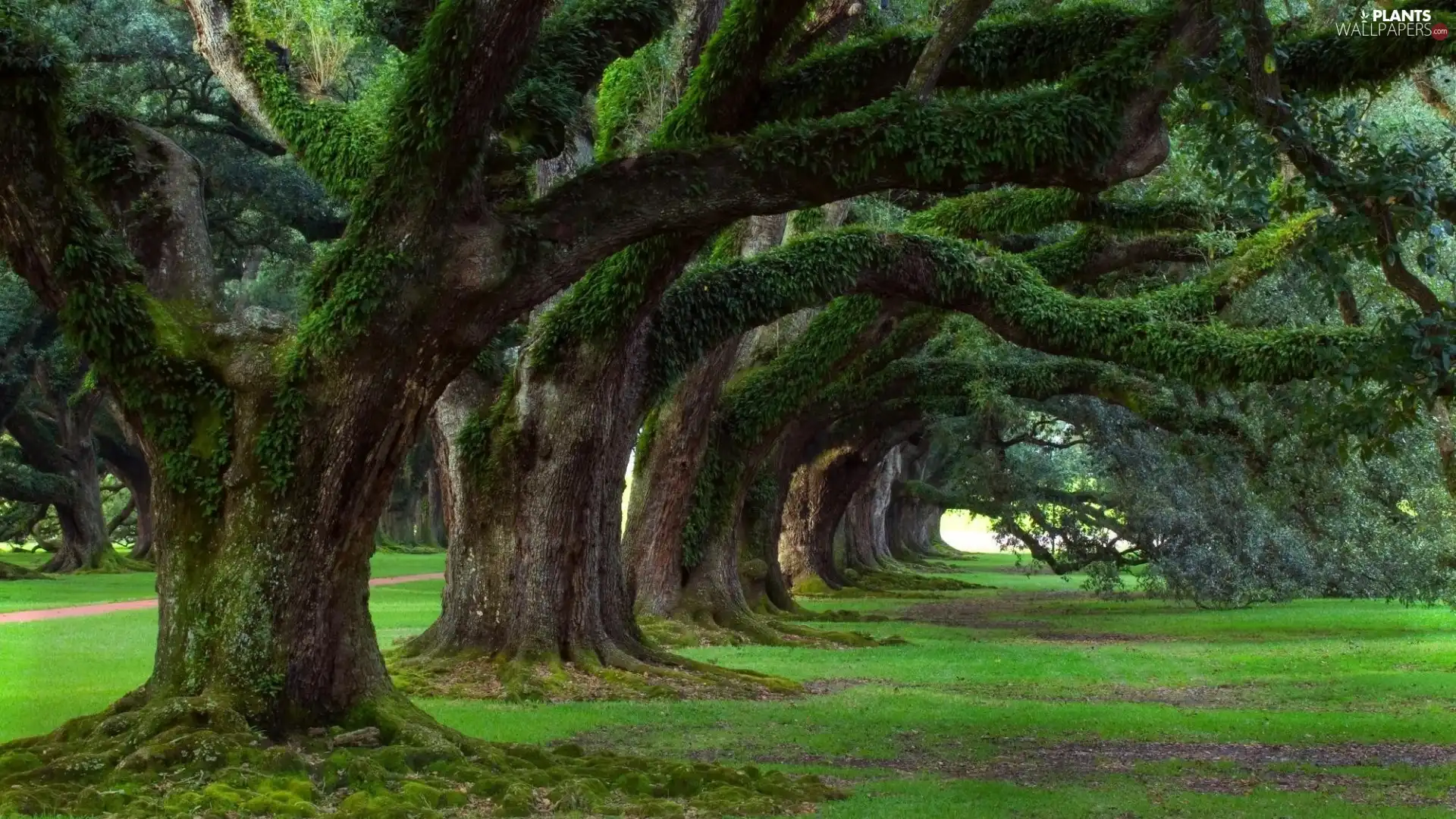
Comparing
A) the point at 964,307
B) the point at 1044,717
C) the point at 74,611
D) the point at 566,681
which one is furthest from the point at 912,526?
the point at 1044,717

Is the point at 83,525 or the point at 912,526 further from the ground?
the point at 912,526

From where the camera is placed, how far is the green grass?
26.7 metres

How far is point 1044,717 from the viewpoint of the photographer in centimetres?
1357

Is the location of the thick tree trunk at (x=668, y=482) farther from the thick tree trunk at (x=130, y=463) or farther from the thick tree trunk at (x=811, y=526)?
the thick tree trunk at (x=130, y=463)

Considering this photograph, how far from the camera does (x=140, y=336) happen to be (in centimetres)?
977

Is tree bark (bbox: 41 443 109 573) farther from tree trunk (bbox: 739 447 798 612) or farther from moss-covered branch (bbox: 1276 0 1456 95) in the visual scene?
moss-covered branch (bbox: 1276 0 1456 95)

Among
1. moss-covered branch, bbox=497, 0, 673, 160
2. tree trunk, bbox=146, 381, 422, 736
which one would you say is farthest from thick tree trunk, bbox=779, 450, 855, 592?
tree trunk, bbox=146, 381, 422, 736

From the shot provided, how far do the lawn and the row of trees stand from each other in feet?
6.99

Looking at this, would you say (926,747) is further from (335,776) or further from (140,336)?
(140,336)

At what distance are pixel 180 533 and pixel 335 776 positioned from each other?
2.10m

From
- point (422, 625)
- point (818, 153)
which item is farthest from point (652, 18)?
point (422, 625)

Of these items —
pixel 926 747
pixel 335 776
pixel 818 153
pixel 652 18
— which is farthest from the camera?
pixel 652 18

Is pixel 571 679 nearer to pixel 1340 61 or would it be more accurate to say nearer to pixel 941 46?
pixel 941 46

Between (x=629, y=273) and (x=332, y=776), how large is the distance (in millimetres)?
6383
